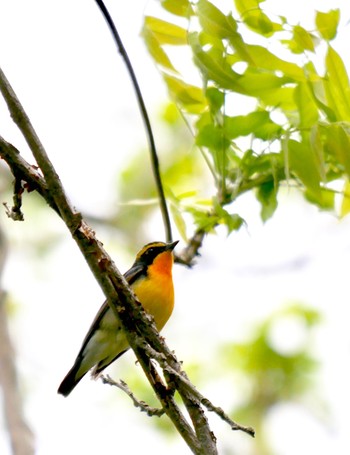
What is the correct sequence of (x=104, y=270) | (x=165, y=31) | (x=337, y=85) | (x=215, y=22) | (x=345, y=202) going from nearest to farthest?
(x=104, y=270)
(x=215, y=22)
(x=337, y=85)
(x=165, y=31)
(x=345, y=202)

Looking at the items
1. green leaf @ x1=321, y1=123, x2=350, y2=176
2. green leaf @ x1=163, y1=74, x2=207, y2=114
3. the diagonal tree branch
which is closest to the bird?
the diagonal tree branch

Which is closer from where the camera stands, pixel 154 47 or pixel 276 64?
pixel 276 64

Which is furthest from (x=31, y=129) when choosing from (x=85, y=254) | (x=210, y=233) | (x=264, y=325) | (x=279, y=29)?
(x=264, y=325)

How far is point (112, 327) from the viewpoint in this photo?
5609 millimetres

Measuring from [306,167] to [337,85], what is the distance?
34 cm

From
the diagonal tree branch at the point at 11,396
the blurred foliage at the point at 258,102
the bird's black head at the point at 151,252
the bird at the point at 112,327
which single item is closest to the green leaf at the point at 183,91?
the blurred foliage at the point at 258,102

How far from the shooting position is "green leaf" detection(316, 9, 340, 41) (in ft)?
10.2

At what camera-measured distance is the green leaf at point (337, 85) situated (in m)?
3.05

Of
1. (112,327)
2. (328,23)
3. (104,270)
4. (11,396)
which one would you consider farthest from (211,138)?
(112,327)

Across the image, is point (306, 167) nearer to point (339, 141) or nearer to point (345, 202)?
point (339, 141)

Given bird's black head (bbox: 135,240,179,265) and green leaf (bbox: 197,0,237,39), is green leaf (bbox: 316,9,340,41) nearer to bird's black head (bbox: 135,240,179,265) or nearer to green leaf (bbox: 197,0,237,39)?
green leaf (bbox: 197,0,237,39)

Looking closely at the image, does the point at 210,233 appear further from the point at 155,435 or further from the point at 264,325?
the point at 155,435

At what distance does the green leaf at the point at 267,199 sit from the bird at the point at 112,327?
1.82 metres

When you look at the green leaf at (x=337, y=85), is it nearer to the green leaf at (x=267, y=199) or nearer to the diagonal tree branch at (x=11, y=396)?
the green leaf at (x=267, y=199)
